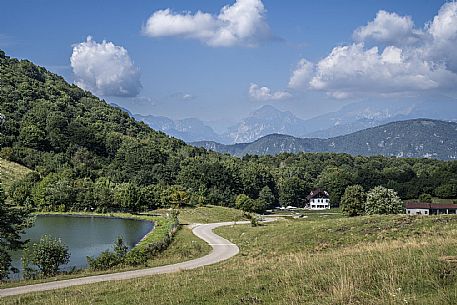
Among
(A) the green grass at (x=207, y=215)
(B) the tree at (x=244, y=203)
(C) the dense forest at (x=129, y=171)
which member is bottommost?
(A) the green grass at (x=207, y=215)

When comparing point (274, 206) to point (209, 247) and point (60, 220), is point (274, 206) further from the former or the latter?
point (209, 247)

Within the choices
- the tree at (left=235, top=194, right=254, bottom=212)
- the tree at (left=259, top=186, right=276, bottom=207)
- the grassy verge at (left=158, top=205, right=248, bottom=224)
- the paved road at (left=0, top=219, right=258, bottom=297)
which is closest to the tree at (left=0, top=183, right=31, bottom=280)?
the paved road at (left=0, top=219, right=258, bottom=297)

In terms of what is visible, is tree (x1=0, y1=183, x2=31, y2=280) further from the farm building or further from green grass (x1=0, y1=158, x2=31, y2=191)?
the farm building

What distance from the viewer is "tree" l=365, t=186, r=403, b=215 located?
66.4 meters

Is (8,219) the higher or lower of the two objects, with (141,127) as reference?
lower

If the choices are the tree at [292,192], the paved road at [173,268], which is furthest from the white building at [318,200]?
the paved road at [173,268]

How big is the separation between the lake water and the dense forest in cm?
970

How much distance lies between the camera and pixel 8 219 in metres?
28.2

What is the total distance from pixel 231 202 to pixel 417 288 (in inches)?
4058

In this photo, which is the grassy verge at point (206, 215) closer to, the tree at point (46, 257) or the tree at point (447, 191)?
the tree at point (46, 257)

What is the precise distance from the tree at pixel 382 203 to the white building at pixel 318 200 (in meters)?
61.3

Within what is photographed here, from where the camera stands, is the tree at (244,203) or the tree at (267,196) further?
the tree at (267,196)

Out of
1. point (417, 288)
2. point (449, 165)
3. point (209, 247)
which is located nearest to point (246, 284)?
point (417, 288)

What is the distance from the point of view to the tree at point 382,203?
2616 inches
